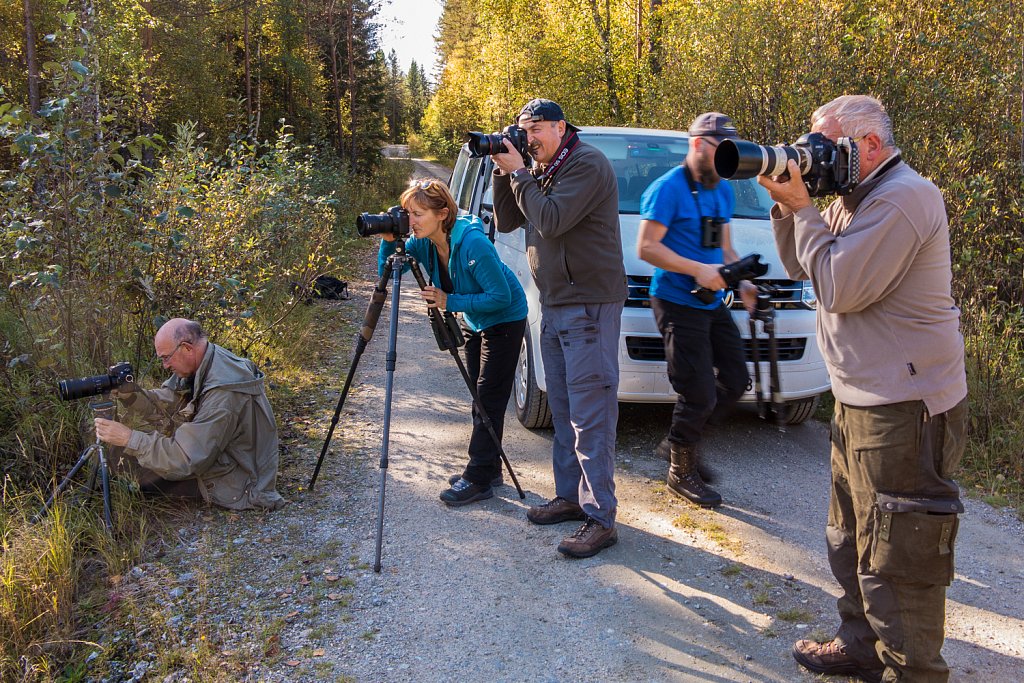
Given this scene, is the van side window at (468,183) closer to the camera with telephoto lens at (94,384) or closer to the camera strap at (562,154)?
the camera strap at (562,154)

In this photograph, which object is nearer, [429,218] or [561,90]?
[429,218]

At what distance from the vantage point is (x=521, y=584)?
3.83 metres

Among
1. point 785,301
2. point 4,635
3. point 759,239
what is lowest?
point 4,635

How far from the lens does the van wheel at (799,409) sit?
574 cm

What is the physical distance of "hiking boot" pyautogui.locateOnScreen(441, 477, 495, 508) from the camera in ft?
15.4

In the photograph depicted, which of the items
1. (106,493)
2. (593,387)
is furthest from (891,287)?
(106,493)

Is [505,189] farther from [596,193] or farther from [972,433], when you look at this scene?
[972,433]

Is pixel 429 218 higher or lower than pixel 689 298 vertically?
higher

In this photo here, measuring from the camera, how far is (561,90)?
18922 mm

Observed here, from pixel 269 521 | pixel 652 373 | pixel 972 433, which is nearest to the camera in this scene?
pixel 269 521

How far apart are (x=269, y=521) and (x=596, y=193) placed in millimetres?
2561

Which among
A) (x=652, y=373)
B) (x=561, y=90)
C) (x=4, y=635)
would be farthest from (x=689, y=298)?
(x=561, y=90)

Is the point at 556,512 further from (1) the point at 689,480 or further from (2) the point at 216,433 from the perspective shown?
(2) the point at 216,433

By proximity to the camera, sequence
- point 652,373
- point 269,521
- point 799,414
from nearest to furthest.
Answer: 1. point 269,521
2. point 652,373
3. point 799,414
